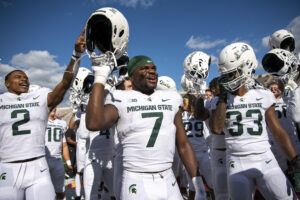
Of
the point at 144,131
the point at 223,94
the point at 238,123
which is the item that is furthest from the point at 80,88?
the point at 238,123

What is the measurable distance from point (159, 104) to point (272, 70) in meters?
2.69

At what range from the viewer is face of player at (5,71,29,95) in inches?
131

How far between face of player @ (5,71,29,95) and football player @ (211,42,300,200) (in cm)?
290

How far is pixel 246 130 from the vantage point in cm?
312

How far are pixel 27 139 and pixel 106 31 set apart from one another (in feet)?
6.12

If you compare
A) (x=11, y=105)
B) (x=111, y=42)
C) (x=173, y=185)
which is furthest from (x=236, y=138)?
(x=11, y=105)

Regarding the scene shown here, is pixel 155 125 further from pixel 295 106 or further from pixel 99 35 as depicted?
pixel 295 106

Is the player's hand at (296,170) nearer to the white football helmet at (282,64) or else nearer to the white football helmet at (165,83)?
the white football helmet at (282,64)

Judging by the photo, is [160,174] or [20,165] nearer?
[160,174]

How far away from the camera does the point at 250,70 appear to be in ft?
10.6

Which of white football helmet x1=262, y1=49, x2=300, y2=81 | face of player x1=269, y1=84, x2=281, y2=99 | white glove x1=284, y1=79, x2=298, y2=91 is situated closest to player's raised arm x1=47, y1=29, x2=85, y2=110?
white glove x1=284, y1=79, x2=298, y2=91

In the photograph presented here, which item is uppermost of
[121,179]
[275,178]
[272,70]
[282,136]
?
[272,70]

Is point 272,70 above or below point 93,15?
below

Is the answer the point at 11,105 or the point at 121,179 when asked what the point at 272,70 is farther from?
the point at 11,105
